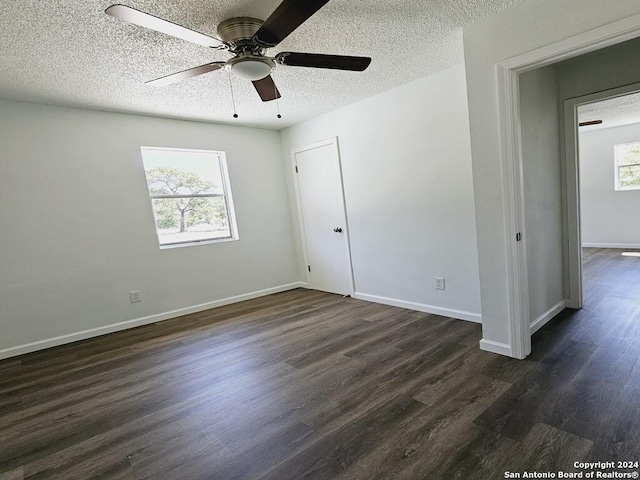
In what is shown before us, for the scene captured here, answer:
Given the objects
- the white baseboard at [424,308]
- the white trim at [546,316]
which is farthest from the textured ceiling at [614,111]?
Result: the white baseboard at [424,308]

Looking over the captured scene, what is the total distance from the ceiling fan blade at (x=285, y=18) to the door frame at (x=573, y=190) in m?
2.88

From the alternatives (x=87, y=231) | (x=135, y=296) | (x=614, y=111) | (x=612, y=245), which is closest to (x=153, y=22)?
(x=87, y=231)

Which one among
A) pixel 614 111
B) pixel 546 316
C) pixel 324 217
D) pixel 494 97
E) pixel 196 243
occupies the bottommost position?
pixel 546 316

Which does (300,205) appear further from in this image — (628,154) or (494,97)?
(628,154)

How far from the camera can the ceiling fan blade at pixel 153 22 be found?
1.45 m

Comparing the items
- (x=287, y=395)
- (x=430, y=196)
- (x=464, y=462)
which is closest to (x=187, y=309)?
(x=287, y=395)

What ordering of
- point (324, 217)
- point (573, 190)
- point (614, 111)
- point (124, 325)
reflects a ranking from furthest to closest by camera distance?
1. point (614, 111)
2. point (324, 217)
3. point (124, 325)
4. point (573, 190)

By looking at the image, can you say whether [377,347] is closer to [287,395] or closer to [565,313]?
[287,395]

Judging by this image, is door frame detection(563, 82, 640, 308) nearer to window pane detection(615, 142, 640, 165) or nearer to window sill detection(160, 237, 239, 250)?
window sill detection(160, 237, 239, 250)

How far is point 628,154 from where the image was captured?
244 inches

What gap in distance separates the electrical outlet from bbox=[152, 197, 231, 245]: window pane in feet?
2.19

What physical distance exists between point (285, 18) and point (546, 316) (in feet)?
10.6

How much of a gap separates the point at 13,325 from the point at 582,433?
4.67 metres

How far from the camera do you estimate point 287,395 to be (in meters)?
2.16
